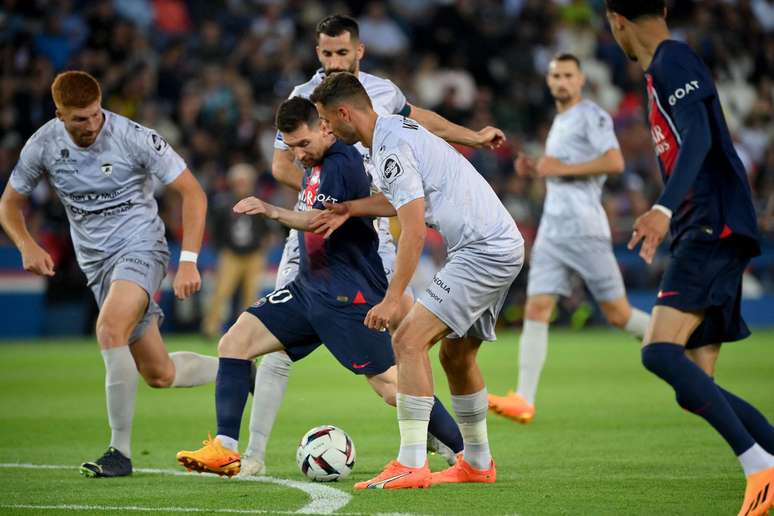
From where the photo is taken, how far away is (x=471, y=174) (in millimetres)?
6758

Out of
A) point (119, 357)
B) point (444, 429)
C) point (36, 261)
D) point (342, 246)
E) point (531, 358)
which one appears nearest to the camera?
point (342, 246)

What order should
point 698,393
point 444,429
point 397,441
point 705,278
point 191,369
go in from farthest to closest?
point 397,441, point 191,369, point 444,429, point 705,278, point 698,393

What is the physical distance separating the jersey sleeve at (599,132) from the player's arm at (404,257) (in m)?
4.59

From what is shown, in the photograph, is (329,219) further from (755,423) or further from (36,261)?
(755,423)

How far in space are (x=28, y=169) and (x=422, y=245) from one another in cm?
305

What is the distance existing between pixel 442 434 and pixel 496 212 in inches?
58.1

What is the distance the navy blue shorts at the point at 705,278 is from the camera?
584 cm

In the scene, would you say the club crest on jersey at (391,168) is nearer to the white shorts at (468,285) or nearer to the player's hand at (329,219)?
the player's hand at (329,219)

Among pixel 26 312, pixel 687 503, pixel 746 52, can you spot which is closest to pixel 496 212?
pixel 687 503

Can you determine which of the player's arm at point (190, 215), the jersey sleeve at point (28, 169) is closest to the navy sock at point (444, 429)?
the player's arm at point (190, 215)

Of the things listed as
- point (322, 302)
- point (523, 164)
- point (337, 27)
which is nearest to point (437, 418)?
point (322, 302)

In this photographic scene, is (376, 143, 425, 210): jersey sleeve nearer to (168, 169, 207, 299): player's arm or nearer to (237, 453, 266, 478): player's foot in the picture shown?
(168, 169, 207, 299): player's arm

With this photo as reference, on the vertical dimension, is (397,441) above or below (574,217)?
below

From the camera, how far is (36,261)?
790 cm
